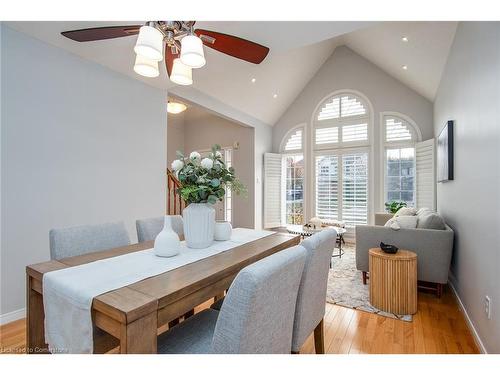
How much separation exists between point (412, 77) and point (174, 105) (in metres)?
3.86

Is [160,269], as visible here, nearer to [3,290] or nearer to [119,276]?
[119,276]

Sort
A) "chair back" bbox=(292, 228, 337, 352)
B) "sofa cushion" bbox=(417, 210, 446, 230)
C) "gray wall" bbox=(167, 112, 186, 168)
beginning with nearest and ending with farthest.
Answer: "chair back" bbox=(292, 228, 337, 352), "sofa cushion" bbox=(417, 210, 446, 230), "gray wall" bbox=(167, 112, 186, 168)

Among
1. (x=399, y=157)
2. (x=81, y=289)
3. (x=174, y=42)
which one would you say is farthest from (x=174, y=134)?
(x=81, y=289)

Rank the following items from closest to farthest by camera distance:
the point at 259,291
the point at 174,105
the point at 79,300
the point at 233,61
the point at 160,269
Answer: the point at 259,291 → the point at 79,300 → the point at 160,269 → the point at 233,61 → the point at 174,105

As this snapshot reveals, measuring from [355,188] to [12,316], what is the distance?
512 cm

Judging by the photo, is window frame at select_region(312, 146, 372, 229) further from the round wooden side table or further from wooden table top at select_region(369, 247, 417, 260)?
the round wooden side table

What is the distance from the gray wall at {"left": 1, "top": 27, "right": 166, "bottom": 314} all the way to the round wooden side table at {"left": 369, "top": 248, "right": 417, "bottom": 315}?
2.69m

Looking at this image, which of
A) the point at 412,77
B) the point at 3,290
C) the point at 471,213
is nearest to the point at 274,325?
the point at 471,213

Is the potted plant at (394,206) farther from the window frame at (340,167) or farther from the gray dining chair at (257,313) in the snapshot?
the gray dining chair at (257,313)

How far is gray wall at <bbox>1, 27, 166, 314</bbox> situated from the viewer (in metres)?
2.06

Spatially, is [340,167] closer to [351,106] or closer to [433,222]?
[351,106]

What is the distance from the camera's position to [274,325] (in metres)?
0.98

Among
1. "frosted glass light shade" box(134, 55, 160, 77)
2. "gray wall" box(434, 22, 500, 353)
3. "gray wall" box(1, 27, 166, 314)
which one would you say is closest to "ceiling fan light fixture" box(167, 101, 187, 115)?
"gray wall" box(1, 27, 166, 314)

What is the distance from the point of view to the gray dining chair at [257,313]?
808 millimetres
